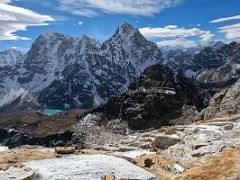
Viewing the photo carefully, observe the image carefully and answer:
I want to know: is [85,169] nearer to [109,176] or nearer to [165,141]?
[109,176]

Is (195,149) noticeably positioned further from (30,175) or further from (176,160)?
(30,175)

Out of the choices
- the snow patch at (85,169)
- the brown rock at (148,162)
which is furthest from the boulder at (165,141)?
the snow patch at (85,169)

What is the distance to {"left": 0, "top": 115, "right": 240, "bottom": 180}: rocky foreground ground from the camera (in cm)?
1679

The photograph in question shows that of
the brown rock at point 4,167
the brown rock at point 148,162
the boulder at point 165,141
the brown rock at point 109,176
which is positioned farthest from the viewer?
the boulder at point 165,141

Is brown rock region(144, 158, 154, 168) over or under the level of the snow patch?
under

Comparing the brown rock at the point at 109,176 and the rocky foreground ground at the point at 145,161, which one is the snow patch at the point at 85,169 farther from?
the brown rock at the point at 109,176

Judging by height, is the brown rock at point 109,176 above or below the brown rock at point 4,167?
below

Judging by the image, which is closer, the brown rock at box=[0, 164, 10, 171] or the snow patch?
the snow patch

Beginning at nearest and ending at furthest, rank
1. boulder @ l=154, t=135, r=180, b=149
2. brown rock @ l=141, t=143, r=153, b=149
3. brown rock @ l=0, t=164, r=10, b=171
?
brown rock @ l=0, t=164, r=10, b=171 < brown rock @ l=141, t=143, r=153, b=149 < boulder @ l=154, t=135, r=180, b=149

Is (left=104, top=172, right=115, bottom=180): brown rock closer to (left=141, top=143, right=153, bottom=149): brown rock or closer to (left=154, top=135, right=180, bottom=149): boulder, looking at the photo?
(left=141, top=143, right=153, bottom=149): brown rock

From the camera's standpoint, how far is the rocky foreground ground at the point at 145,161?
1679 cm

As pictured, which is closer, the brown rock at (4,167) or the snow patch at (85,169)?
the snow patch at (85,169)

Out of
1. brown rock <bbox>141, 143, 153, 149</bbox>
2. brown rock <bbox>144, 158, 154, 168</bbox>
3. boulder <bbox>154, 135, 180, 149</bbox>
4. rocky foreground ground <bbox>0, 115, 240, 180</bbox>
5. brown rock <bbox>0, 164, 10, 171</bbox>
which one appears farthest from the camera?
boulder <bbox>154, 135, 180, 149</bbox>

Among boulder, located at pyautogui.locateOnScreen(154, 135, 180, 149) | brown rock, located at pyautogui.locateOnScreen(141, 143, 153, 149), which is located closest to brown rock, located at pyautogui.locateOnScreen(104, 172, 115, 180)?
brown rock, located at pyautogui.locateOnScreen(141, 143, 153, 149)
